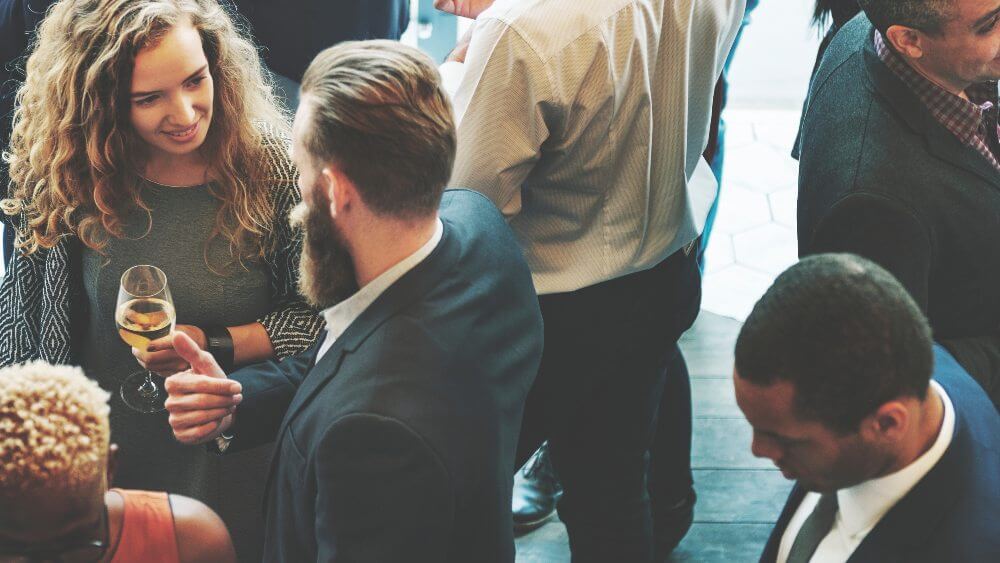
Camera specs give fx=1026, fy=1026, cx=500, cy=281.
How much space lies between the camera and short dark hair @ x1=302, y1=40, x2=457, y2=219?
147cm

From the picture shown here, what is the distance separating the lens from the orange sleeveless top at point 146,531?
1.58m

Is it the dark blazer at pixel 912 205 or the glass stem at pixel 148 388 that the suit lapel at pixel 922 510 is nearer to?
the dark blazer at pixel 912 205

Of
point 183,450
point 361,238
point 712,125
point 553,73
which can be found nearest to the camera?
point 361,238

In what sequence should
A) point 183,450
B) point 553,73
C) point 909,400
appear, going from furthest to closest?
point 183,450
point 553,73
point 909,400

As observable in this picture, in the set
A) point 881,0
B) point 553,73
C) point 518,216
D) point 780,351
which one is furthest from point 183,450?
point 881,0

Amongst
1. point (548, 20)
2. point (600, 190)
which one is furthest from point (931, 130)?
point (548, 20)

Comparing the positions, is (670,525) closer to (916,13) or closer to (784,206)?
(916,13)

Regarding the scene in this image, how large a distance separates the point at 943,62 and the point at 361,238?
1.18 metres

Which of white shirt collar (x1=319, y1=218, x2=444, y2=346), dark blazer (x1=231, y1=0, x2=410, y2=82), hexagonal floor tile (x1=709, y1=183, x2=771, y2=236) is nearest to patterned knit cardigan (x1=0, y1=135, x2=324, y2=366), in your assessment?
white shirt collar (x1=319, y1=218, x2=444, y2=346)

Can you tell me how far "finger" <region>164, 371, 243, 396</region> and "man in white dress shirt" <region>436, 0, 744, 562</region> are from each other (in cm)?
58

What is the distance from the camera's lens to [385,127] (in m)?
1.47

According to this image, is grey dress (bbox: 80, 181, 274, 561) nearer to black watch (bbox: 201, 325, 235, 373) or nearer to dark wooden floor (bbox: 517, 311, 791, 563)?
black watch (bbox: 201, 325, 235, 373)

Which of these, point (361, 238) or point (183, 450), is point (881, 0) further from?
point (183, 450)

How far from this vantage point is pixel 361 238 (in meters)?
1.54
